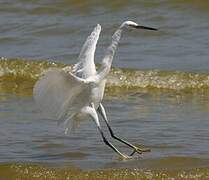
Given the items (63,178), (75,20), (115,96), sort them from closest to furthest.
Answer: (63,178) → (115,96) → (75,20)

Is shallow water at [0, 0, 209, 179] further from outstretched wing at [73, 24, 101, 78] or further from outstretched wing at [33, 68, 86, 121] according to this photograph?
outstretched wing at [73, 24, 101, 78]

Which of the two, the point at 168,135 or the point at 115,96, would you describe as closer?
the point at 168,135

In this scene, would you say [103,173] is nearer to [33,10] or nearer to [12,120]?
[12,120]

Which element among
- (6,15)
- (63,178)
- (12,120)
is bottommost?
(6,15)

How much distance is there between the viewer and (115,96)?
1009cm

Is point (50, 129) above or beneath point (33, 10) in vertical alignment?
above

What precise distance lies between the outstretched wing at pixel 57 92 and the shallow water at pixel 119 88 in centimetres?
41

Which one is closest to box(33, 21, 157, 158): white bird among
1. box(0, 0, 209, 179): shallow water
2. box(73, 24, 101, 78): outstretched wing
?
box(73, 24, 101, 78): outstretched wing

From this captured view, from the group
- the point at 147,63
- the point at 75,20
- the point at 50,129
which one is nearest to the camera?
the point at 50,129

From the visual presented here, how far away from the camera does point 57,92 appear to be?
710 centimetres

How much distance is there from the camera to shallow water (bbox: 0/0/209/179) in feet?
23.0

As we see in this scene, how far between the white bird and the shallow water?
310 millimetres

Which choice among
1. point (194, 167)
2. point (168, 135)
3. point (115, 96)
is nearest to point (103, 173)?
point (194, 167)

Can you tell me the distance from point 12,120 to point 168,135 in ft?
5.75
